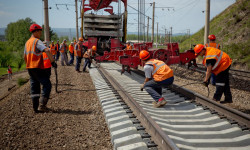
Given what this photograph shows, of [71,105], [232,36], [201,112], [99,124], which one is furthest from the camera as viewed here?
[232,36]

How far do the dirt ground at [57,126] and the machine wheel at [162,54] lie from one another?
243 cm

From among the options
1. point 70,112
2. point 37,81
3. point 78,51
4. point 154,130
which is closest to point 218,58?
point 154,130

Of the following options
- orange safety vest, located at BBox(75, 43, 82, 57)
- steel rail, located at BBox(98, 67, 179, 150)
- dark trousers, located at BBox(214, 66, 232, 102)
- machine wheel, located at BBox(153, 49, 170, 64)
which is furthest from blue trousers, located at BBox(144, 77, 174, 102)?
orange safety vest, located at BBox(75, 43, 82, 57)

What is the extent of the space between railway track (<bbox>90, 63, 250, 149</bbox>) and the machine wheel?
166 cm

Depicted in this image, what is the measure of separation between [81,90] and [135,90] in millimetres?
1736

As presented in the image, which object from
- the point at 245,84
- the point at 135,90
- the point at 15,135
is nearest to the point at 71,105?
the point at 15,135

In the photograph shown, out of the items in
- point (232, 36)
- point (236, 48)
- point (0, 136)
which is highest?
point (232, 36)

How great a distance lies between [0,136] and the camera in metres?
3.22

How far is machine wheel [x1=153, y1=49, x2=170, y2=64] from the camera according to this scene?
6338 millimetres

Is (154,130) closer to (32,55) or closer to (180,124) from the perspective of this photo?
(180,124)

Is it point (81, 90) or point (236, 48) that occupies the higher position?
point (236, 48)

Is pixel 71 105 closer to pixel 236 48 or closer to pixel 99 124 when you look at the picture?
pixel 99 124

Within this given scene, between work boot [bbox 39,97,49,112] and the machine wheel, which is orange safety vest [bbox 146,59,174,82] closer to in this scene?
the machine wheel

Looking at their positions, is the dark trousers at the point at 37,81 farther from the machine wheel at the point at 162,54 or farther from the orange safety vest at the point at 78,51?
the orange safety vest at the point at 78,51
